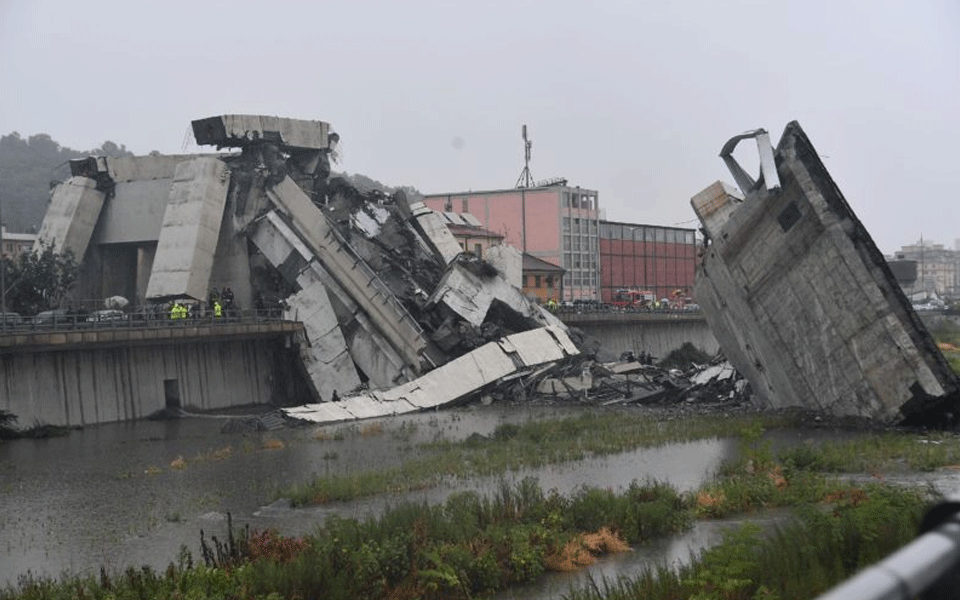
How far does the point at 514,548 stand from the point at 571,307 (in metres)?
46.7

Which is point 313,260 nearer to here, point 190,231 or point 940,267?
point 190,231

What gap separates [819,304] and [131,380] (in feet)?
75.2

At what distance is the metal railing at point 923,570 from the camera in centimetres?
200

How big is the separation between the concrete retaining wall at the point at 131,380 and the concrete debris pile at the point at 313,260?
239 centimetres

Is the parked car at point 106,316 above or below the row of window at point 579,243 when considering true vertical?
below

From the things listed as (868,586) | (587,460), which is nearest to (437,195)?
(587,460)

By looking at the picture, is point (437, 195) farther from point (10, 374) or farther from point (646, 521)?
point (646, 521)

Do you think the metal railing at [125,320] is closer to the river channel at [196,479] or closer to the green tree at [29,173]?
the river channel at [196,479]

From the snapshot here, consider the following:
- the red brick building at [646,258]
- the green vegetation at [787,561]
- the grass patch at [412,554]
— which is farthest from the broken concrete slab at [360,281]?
the red brick building at [646,258]

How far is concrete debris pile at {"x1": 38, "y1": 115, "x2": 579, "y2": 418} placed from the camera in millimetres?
40250

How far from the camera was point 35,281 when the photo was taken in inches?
1629

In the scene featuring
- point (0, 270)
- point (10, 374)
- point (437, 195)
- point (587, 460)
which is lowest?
point (587, 460)

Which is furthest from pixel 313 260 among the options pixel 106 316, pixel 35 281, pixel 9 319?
pixel 9 319

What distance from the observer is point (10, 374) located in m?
31.4
